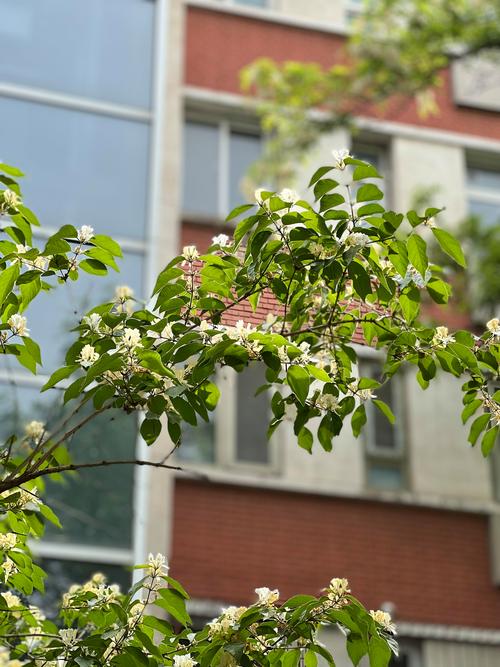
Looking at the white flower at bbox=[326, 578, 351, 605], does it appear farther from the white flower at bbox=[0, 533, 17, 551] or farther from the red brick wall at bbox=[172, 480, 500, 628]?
the red brick wall at bbox=[172, 480, 500, 628]

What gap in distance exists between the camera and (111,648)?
11.0ft

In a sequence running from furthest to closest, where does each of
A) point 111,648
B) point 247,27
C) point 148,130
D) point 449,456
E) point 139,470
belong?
point 247,27 → point 449,456 → point 148,130 → point 139,470 → point 111,648

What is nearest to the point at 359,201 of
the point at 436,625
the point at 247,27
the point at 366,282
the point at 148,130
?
the point at 366,282

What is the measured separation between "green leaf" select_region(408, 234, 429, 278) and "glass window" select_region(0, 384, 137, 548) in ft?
18.6

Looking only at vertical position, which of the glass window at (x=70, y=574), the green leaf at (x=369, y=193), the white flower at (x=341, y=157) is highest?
the white flower at (x=341, y=157)

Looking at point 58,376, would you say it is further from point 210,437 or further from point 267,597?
point 210,437

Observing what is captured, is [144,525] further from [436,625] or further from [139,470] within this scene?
[436,625]

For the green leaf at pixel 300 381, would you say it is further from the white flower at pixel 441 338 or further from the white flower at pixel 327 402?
the white flower at pixel 441 338

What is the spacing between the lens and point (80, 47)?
1078cm

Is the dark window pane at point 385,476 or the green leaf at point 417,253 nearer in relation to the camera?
the green leaf at point 417,253

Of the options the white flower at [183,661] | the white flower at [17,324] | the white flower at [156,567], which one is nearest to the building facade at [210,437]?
the white flower at [17,324]

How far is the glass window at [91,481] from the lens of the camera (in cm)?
909

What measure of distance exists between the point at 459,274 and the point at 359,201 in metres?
8.73

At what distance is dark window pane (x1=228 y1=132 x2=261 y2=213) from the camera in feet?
41.1
